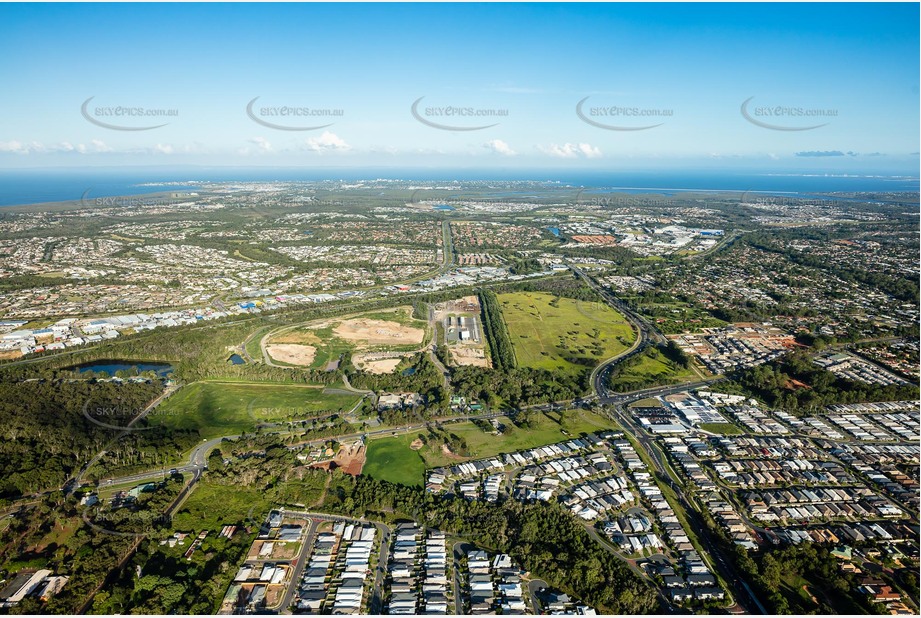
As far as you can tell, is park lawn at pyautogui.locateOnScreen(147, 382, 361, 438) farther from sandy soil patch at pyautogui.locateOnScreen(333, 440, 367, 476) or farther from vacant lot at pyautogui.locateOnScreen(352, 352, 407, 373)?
sandy soil patch at pyautogui.locateOnScreen(333, 440, 367, 476)

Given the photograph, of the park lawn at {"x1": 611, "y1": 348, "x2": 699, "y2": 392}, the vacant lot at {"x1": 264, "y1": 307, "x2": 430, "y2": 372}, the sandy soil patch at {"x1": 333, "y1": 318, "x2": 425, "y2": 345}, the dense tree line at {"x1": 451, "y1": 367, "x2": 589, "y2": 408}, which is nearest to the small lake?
the vacant lot at {"x1": 264, "y1": 307, "x2": 430, "y2": 372}

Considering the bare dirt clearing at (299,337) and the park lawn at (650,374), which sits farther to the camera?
the bare dirt clearing at (299,337)

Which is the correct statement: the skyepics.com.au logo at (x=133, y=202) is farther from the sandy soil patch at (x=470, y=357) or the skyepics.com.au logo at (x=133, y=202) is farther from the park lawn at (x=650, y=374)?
the park lawn at (x=650, y=374)

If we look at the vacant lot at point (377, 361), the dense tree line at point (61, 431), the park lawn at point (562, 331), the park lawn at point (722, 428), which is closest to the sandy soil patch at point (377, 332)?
the vacant lot at point (377, 361)

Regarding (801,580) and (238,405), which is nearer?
(801,580)

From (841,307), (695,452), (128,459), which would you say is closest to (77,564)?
(128,459)

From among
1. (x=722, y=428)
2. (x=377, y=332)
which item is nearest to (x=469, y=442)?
(x=722, y=428)

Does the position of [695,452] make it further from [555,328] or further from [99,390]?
[99,390]

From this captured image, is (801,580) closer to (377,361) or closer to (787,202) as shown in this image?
(377,361)
